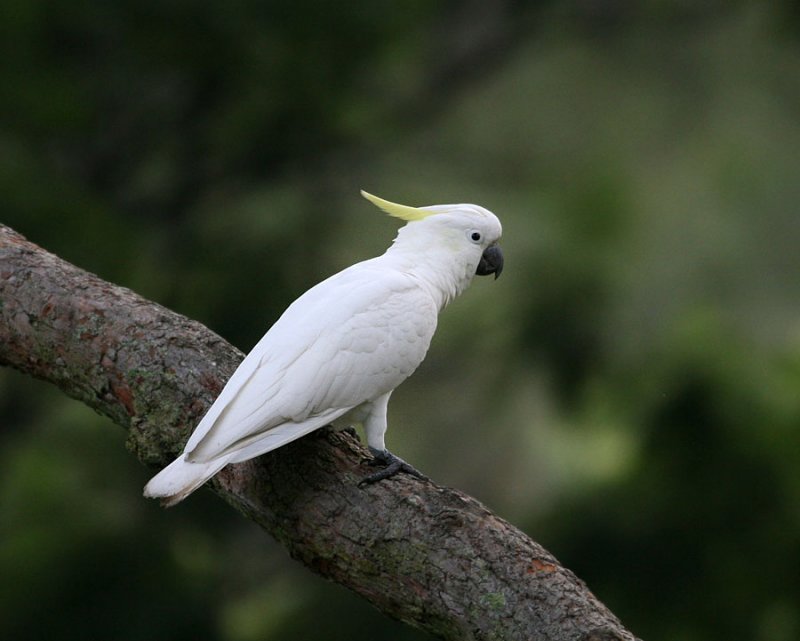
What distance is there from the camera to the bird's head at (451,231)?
1939 millimetres

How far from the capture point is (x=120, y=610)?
115 inches

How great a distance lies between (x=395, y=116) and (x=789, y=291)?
1.43 m

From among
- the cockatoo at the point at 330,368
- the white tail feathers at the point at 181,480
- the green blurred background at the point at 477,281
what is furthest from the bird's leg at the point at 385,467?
the green blurred background at the point at 477,281

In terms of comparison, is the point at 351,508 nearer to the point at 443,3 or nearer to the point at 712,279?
the point at 712,279

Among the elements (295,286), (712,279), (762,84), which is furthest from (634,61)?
(295,286)

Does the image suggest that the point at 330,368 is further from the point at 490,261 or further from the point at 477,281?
the point at 477,281

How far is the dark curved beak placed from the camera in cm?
201

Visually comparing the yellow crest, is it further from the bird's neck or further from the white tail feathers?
the white tail feathers

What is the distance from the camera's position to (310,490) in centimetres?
157

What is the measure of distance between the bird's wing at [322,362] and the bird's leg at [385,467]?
0.31 ft

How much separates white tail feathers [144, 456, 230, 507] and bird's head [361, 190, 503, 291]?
0.65 metres

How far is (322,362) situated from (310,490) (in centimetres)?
19

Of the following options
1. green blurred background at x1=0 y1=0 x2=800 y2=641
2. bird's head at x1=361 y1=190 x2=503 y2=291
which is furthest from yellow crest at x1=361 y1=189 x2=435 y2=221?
green blurred background at x1=0 y1=0 x2=800 y2=641

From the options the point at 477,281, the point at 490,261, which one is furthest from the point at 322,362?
the point at 477,281
